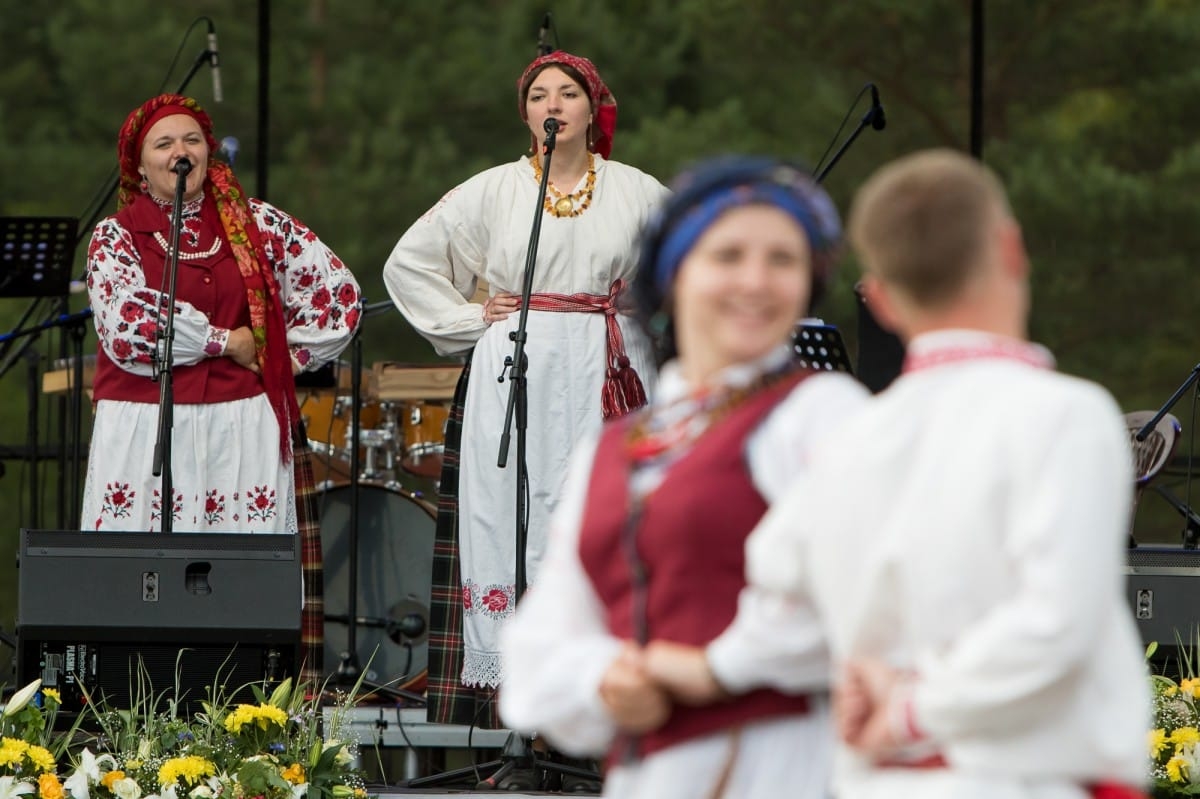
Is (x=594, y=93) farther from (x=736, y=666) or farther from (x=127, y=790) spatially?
(x=736, y=666)

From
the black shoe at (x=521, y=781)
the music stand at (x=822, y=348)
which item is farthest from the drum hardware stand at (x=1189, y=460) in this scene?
the black shoe at (x=521, y=781)

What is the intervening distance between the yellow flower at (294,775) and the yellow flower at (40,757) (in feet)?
1.28

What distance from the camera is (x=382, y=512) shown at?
19.8 feet

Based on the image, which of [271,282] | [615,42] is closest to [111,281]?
[271,282]

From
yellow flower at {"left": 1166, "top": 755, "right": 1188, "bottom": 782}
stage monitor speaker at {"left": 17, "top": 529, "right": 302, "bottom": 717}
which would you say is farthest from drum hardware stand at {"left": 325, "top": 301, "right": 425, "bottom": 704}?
yellow flower at {"left": 1166, "top": 755, "right": 1188, "bottom": 782}

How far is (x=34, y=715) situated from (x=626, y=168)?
1859 mm

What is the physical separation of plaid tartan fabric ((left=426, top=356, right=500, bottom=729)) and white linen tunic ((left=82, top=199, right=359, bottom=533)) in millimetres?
399

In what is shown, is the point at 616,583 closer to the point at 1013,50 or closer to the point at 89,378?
the point at 89,378

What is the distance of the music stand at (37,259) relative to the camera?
16.6 ft

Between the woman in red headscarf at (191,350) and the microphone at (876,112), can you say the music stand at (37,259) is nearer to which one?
the woman in red headscarf at (191,350)

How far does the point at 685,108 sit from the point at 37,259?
3992 mm

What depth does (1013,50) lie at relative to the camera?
8.00 metres

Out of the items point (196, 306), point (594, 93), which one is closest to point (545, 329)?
point (594, 93)

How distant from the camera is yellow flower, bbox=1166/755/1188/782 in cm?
339
